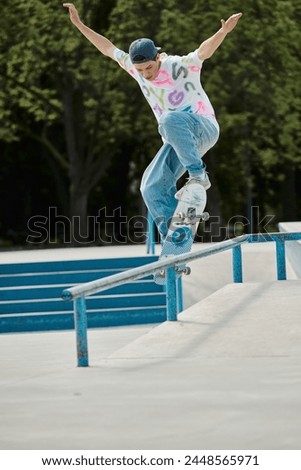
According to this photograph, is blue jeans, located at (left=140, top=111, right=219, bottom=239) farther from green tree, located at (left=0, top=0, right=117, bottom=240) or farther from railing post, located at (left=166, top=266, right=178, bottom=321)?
green tree, located at (left=0, top=0, right=117, bottom=240)

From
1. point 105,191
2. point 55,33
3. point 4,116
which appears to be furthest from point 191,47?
point 105,191

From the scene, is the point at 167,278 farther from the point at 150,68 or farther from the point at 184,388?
the point at 184,388

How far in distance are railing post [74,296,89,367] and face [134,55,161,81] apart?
103 inches

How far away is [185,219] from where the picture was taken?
10492 millimetres

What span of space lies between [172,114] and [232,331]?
1.93m

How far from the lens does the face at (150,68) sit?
33.7 feet

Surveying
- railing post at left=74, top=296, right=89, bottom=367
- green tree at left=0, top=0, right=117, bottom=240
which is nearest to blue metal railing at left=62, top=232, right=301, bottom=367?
railing post at left=74, top=296, right=89, bottom=367

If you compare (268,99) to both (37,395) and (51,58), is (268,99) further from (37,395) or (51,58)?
(37,395)

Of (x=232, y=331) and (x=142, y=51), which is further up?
(x=142, y=51)

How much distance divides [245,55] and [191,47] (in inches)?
72.5

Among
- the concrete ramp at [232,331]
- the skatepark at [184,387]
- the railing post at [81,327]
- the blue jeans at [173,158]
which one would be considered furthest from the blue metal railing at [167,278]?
the blue jeans at [173,158]

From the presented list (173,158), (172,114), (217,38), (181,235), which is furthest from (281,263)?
(217,38)

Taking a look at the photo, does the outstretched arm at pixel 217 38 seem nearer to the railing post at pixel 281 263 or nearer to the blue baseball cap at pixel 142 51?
the blue baseball cap at pixel 142 51

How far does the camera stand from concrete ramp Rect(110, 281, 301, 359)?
8.78 meters
